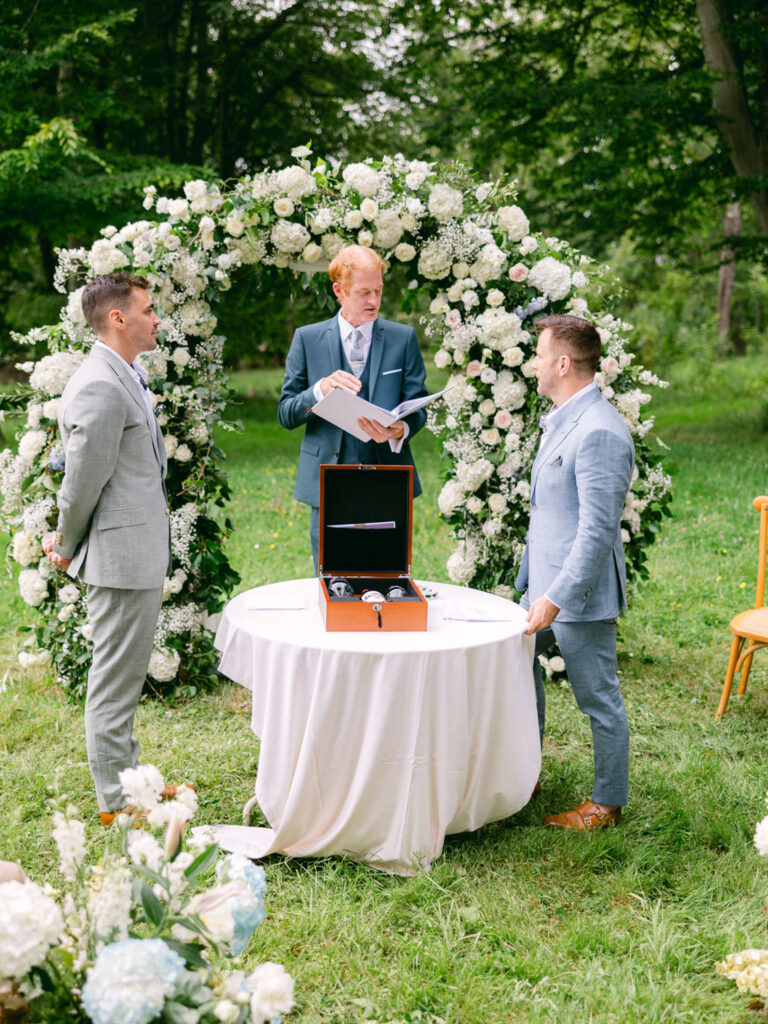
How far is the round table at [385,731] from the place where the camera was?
10.2 ft

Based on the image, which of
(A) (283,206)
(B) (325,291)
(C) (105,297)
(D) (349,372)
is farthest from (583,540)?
(A) (283,206)

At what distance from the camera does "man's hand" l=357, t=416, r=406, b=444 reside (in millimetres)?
3828

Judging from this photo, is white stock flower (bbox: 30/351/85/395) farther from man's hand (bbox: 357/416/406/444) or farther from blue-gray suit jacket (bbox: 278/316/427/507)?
man's hand (bbox: 357/416/406/444)

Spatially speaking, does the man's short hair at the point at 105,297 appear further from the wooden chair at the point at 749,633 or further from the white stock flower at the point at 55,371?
the wooden chair at the point at 749,633

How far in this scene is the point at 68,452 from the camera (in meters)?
3.38

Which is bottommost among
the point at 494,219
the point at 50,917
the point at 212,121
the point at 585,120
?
the point at 50,917

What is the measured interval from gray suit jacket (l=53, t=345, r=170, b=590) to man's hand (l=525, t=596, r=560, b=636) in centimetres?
150

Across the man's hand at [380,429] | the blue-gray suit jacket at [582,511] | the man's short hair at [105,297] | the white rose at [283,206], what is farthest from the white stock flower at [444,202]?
the man's short hair at [105,297]

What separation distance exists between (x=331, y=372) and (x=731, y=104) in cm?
996

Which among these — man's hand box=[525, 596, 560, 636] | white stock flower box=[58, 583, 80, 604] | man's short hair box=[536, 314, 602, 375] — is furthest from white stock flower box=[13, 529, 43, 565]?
man's short hair box=[536, 314, 602, 375]

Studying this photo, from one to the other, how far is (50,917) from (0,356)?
24.2 feet

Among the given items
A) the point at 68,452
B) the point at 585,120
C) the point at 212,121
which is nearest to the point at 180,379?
the point at 68,452

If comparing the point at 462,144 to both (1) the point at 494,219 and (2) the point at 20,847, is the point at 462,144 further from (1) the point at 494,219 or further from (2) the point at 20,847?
(2) the point at 20,847

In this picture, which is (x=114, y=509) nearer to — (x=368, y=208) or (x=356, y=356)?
(x=356, y=356)
